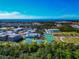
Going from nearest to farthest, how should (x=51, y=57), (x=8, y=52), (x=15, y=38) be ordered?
→ (x=51, y=57), (x=8, y=52), (x=15, y=38)

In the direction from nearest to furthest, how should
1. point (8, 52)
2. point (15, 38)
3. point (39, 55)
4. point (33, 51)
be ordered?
point (39, 55) → point (8, 52) → point (33, 51) → point (15, 38)

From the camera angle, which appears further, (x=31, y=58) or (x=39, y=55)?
(x=39, y=55)

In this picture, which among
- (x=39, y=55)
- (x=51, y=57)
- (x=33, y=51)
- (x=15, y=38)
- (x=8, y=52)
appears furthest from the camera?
(x=15, y=38)

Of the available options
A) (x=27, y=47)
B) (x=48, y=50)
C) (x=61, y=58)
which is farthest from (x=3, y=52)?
(x=61, y=58)

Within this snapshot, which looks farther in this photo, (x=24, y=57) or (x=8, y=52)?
(x=8, y=52)

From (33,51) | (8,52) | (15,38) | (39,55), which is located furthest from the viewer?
(15,38)

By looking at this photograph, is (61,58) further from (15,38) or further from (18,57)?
(15,38)

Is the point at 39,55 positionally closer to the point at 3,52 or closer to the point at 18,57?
the point at 18,57

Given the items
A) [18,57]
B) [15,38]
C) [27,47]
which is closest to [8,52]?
[18,57]
